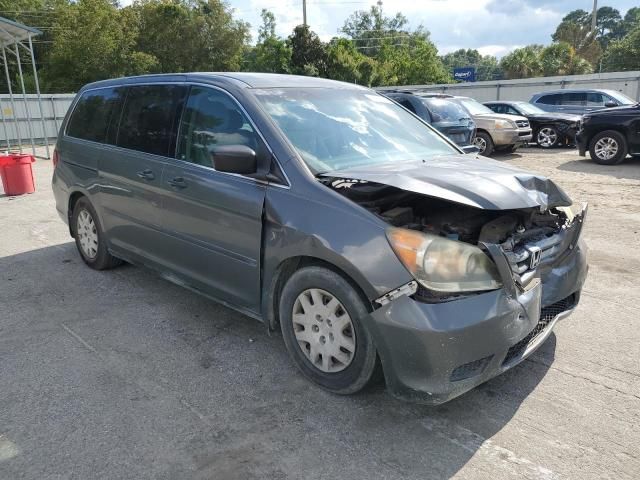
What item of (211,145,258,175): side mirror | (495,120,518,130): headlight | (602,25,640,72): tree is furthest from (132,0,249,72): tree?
(211,145,258,175): side mirror

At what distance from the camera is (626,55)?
47938mm

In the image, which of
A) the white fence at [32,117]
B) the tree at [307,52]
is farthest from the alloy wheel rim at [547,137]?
the tree at [307,52]

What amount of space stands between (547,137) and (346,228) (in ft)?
50.4

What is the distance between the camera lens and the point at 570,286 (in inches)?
130

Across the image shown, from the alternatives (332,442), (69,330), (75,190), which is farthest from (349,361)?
(75,190)

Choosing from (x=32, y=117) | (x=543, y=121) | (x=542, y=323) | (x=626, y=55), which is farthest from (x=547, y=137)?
(x=626, y=55)

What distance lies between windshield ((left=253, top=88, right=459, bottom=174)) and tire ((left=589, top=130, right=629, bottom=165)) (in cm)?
943

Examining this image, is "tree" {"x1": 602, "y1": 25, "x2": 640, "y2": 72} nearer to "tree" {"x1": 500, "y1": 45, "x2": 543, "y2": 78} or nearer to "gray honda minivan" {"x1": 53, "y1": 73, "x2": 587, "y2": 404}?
"tree" {"x1": 500, "y1": 45, "x2": 543, "y2": 78}

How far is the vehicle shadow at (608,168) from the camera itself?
427 inches

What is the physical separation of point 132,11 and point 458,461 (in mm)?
41559

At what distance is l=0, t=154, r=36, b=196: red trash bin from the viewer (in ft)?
31.9

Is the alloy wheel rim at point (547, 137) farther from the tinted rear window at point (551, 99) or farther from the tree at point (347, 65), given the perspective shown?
the tree at point (347, 65)

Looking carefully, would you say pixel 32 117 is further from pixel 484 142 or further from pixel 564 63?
pixel 564 63

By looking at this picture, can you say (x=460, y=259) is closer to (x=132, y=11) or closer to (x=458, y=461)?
(x=458, y=461)
